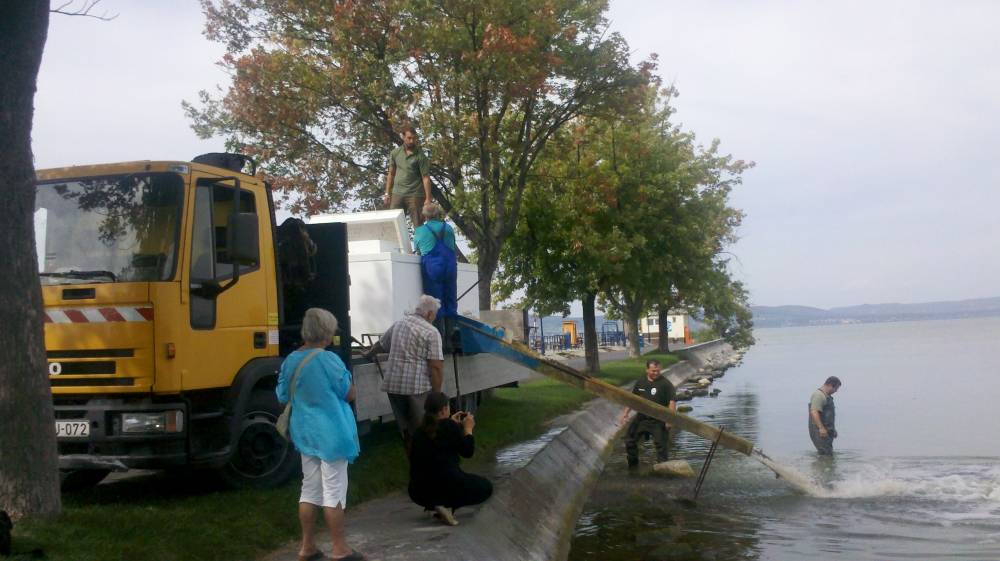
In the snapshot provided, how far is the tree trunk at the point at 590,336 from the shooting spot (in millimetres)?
32062

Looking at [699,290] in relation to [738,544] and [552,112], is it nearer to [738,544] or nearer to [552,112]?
[552,112]

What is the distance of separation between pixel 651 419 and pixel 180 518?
9.18 m

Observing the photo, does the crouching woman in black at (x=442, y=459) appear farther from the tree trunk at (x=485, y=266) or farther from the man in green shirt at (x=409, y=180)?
the tree trunk at (x=485, y=266)

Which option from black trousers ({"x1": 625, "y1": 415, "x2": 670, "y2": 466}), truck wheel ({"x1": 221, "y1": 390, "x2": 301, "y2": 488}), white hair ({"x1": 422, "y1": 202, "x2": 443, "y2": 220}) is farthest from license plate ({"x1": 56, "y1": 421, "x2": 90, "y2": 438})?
black trousers ({"x1": 625, "y1": 415, "x2": 670, "y2": 466})

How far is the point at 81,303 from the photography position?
8.10 metres

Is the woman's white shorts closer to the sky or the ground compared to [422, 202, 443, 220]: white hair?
closer to the ground

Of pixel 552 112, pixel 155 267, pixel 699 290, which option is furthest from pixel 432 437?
pixel 699 290

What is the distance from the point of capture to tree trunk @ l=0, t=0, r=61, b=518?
6922 mm

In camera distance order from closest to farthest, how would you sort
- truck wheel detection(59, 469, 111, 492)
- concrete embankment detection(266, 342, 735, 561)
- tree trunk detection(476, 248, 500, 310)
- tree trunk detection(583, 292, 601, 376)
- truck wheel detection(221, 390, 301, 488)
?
concrete embankment detection(266, 342, 735, 561)
truck wheel detection(221, 390, 301, 488)
truck wheel detection(59, 469, 111, 492)
tree trunk detection(476, 248, 500, 310)
tree trunk detection(583, 292, 601, 376)

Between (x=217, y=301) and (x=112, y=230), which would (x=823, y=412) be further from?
(x=112, y=230)

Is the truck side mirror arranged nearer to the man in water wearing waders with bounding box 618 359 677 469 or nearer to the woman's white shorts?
the woman's white shorts

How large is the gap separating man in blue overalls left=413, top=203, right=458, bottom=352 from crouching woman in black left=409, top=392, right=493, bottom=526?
135 inches

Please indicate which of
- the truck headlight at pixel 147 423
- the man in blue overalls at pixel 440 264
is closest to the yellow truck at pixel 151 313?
the truck headlight at pixel 147 423

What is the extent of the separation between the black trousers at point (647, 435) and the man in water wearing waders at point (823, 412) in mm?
2670
